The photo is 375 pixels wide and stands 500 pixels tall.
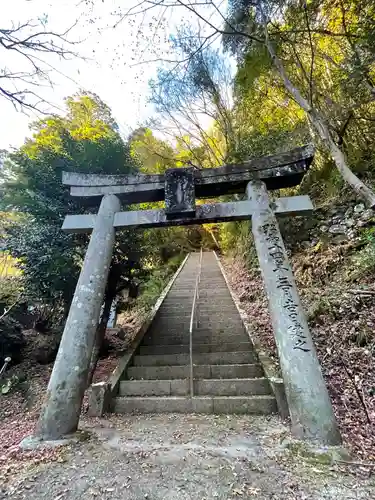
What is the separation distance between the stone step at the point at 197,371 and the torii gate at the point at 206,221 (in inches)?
50.7

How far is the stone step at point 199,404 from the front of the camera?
365 centimetres

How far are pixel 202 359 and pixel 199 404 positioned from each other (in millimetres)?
1093

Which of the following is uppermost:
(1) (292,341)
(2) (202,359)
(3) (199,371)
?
(1) (292,341)

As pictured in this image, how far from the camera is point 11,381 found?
5523mm

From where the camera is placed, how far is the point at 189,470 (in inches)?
94.0

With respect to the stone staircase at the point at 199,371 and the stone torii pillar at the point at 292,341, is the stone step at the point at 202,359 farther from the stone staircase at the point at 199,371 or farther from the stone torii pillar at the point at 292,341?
the stone torii pillar at the point at 292,341

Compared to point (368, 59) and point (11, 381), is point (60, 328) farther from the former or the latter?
point (368, 59)

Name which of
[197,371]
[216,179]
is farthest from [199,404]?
[216,179]

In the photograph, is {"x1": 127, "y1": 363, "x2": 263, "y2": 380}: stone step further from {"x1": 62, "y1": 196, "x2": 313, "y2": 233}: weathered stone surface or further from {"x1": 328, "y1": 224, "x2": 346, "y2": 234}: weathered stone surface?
{"x1": 328, "y1": 224, "x2": 346, "y2": 234}: weathered stone surface

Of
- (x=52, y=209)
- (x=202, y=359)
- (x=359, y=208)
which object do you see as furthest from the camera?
(x=359, y=208)

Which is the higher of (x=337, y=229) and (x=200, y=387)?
(x=337, y=229)

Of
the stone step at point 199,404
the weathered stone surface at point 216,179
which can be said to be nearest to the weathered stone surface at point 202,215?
the weathered stone surface at point 216,179

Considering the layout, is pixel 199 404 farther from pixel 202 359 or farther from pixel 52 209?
pixel 52 209

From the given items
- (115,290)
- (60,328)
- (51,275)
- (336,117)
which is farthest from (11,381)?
(336,117)
